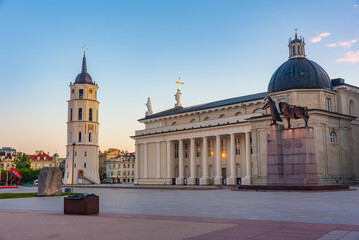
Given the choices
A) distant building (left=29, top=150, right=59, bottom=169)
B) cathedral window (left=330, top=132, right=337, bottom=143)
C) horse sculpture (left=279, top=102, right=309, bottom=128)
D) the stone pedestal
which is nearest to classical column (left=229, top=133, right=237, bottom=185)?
cathedral window (left=330, top=132, right=337, bottom=143)

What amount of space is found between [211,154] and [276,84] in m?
20.7

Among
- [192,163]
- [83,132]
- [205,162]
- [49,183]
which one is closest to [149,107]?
[83,132]

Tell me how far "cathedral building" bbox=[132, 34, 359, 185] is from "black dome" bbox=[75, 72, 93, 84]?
26568mm

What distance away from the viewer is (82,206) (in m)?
15.9

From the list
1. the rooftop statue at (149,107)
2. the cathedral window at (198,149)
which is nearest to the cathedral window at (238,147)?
the cathedral window at (198,149)

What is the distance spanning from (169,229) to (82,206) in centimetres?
564

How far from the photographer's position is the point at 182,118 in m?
81.6

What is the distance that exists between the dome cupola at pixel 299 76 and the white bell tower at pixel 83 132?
59095mm

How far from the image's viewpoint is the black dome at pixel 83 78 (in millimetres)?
107250

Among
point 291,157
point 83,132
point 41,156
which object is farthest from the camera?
point 41,156

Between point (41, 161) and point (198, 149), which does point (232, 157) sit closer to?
point (198, 149)

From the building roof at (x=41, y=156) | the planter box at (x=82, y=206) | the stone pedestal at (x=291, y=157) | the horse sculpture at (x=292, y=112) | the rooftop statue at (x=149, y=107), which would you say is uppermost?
the rooftop statue at (x=149, y=107)

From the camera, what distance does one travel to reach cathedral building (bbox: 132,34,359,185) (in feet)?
176

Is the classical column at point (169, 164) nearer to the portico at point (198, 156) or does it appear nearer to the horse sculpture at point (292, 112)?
the portico at point (198, 156)
